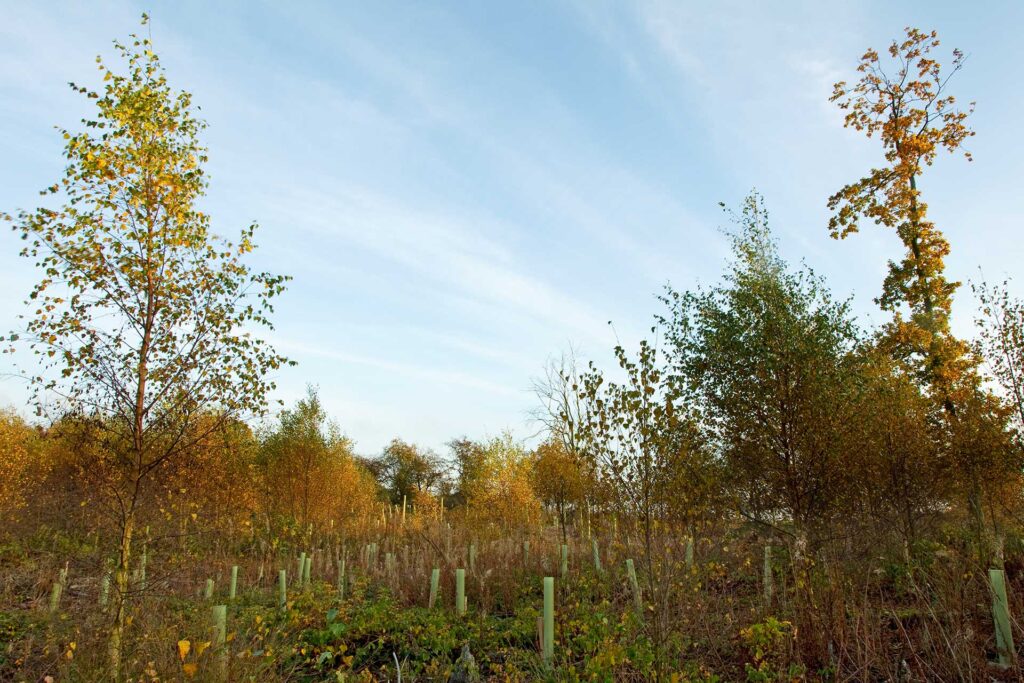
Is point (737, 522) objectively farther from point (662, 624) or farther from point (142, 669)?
point (142, 669)

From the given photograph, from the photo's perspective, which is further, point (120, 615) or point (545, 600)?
point (545, 600)

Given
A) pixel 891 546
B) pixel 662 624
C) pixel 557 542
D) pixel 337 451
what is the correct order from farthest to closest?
pixel 337 451, pixel 557 542, pixel 891 546, pixel 662 624

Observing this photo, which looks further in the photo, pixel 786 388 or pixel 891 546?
pixel 891 546

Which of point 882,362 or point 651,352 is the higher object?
point 882,362

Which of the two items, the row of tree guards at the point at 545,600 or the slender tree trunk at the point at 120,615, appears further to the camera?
the row of tree guards at the point at 545,600

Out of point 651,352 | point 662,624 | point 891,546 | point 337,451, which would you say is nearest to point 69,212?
point 651,352

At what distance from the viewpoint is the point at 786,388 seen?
11969 mm

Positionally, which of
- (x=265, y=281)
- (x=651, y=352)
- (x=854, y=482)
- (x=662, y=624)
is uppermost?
(x=265, y=281)

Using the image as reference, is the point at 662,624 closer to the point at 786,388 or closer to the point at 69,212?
the point at 786,388

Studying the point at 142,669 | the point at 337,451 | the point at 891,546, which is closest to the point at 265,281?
the point at 142,669

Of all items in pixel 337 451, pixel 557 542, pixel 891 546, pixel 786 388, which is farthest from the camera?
pixel 337 451

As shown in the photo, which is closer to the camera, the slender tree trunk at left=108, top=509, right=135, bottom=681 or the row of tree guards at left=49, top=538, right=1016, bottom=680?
the slender tree trunk at left=108, top=509, right=135, bottom=681

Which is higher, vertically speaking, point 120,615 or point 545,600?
point 120,615

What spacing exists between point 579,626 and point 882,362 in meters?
9.47
